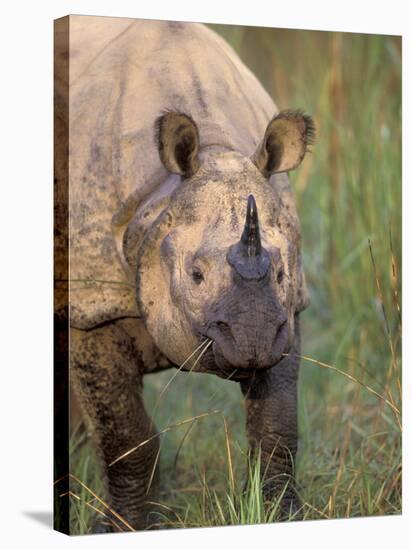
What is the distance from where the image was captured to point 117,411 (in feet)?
22.1

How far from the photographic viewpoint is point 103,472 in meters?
6.88

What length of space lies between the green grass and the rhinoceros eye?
2.80 ft

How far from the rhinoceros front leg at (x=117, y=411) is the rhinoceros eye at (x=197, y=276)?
2.39 feet

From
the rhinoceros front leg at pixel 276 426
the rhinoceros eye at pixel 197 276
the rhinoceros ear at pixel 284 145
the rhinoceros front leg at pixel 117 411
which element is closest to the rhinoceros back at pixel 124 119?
the rhinoceros front leg at pixel 117 411

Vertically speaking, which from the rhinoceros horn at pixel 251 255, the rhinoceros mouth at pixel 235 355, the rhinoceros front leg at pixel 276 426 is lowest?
the rhinoceros front leg at pixel 276 426

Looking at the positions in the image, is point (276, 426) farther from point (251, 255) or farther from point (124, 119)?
point (124, 119)

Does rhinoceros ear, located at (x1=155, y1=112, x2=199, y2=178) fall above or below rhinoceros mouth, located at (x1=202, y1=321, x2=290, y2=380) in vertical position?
above

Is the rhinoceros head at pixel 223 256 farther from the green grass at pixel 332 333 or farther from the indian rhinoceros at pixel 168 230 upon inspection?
the green grass at pixel 332 333

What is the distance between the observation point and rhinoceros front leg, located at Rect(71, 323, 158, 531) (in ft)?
22.0

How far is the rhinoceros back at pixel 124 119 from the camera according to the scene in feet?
21.8

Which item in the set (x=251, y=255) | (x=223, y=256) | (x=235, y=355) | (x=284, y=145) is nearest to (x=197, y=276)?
(x=223, y=256)

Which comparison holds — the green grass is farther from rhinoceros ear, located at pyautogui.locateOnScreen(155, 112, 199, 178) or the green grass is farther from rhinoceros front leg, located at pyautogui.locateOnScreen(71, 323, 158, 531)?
rhinoceros ear, located at pyautogui.locateOnScreen(155, 112, 199, 178)

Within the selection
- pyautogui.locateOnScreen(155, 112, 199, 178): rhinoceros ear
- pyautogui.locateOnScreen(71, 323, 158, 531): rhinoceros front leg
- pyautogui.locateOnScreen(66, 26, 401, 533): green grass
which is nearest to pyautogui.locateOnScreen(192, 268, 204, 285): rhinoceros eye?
pyautogui.locateOnScreen(155, 112, 199, 178): rhinoceros ear

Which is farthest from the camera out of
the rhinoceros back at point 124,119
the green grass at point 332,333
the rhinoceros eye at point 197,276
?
the green grass at point 332,333
